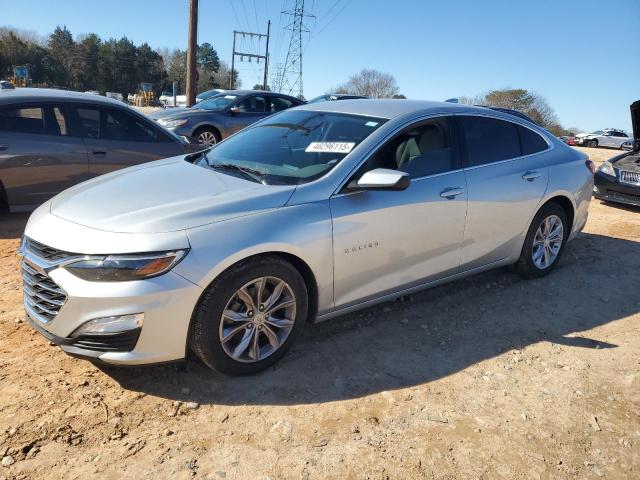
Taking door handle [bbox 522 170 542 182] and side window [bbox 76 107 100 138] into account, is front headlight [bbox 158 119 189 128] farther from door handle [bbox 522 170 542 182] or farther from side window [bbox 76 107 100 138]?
door handle [bbox 522 170 542 182]

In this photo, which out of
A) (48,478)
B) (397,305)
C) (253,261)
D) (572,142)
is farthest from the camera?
(572,142)

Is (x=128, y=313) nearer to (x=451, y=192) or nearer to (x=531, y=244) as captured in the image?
(x=451, y=192)

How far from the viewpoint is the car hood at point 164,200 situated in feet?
9.15

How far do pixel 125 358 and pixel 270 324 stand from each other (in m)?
0.85

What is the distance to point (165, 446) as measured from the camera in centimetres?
251

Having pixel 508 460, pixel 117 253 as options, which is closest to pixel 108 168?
pixel 117 253

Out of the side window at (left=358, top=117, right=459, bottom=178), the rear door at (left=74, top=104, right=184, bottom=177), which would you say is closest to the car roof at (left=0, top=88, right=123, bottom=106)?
the rear door at (left=74, top=104, right=184, bottom=177)

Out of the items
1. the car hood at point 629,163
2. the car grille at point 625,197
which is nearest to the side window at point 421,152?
the car grille at point 625,197

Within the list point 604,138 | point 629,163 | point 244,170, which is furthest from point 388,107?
point 604,138

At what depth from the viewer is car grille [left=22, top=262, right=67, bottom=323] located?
2.71m

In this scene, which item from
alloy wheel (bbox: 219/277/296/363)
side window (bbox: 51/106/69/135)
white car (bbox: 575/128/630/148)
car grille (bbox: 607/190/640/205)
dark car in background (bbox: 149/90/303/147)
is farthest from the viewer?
white car (bbox: 575/128/630/148)

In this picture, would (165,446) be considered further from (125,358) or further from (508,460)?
(508,460)

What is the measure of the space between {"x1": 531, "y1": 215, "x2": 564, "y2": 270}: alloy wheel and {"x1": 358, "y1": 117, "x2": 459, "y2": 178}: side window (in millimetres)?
1409

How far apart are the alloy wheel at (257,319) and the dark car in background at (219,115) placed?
25.6 ft
